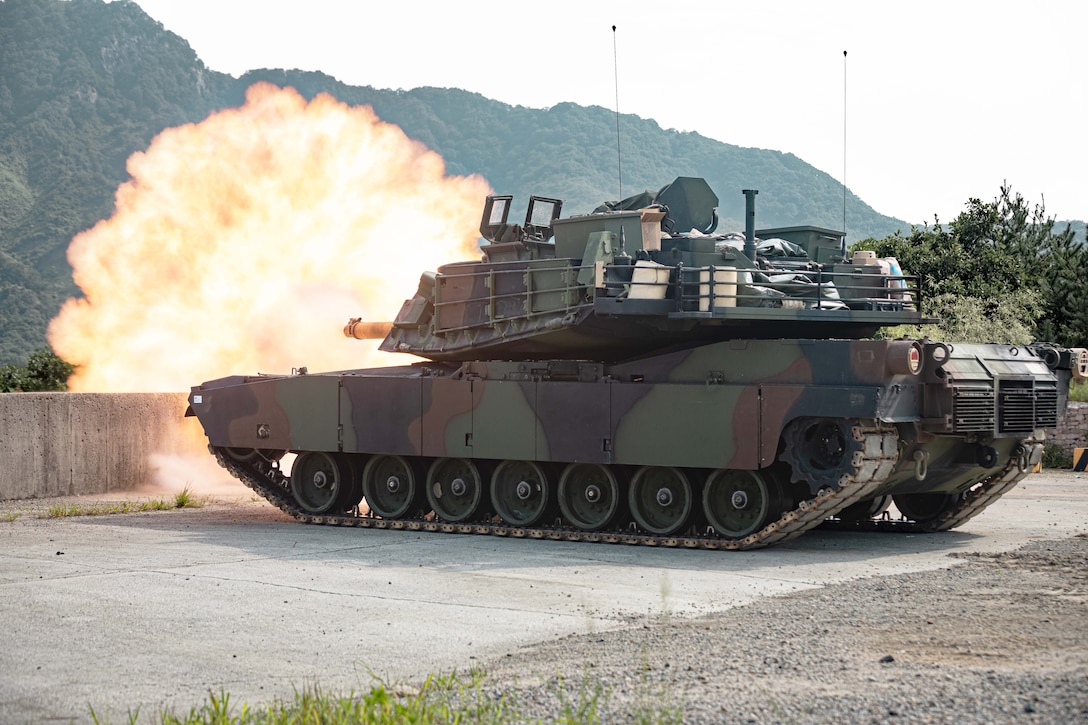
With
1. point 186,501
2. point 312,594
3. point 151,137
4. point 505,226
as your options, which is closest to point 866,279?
point 505,226

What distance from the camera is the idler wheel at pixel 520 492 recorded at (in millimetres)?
17906

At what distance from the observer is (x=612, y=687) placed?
8.50 m

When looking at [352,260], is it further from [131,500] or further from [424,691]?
[424,691]

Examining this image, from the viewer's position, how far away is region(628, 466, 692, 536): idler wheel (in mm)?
16750

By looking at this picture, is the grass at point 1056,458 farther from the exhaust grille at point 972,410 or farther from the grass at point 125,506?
the grass at point 125,506

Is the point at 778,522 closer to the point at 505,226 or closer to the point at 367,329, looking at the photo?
the point at 505,226

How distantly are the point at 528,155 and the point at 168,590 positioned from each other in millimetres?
89277

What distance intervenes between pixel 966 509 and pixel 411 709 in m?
12.3

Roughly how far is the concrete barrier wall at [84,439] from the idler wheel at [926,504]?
12190 mm

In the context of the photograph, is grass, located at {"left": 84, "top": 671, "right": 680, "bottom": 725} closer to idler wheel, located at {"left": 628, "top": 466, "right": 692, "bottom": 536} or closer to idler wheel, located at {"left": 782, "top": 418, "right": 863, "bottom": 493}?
idler wheel, located at {"left": 782, "top": 418, "right": 863, "bottom": 493}

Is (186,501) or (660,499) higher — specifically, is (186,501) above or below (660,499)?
below

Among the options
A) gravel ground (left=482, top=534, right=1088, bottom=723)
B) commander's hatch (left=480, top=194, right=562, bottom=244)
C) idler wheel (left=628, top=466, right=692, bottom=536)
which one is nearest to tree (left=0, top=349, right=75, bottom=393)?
commander's hatch (left=480, top=194, right=562, bottom=244)

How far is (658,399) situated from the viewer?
1670 centimetres

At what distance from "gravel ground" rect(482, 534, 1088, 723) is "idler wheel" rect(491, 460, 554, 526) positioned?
19.4ft
